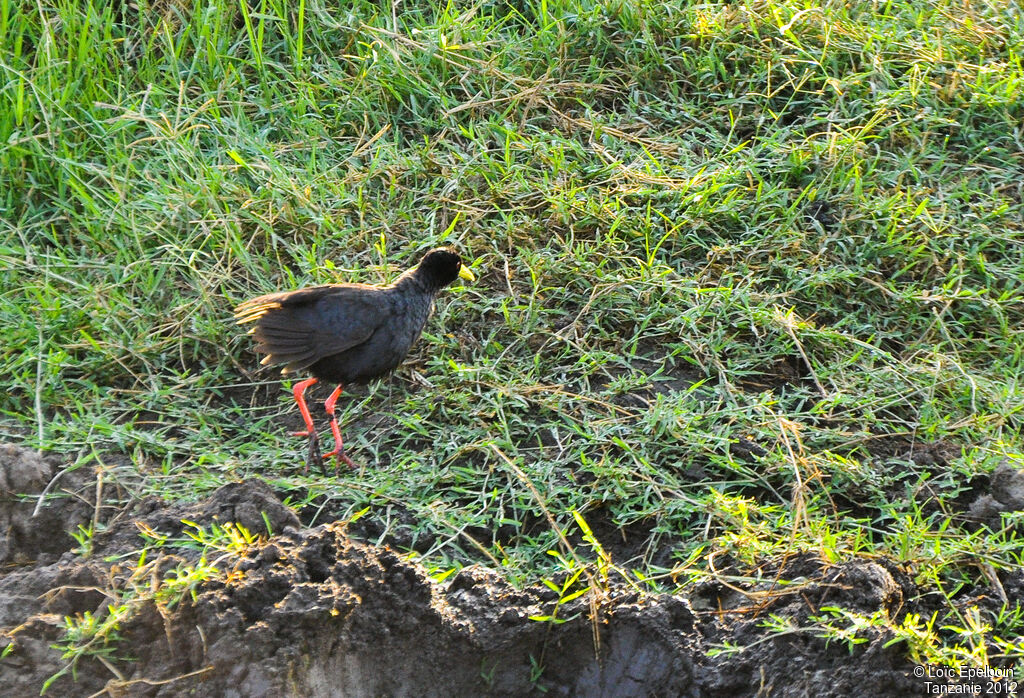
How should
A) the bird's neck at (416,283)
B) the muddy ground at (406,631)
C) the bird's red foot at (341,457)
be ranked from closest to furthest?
1. the muddy ground at (406,631)
2. the bird's red foot at (341,457)
3. the bird's neck at (416,283)

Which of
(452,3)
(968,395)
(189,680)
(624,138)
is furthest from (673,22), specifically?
(189,680)

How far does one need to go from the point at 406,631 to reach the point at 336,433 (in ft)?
3.96

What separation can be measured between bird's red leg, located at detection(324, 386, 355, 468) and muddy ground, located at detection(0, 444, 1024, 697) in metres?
0.63

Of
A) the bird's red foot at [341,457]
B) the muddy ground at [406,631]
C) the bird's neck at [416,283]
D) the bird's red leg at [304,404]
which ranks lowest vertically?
the bird's red foot at [341,457]

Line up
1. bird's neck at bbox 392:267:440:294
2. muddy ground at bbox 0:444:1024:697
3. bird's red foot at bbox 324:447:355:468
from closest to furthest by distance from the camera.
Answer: muddy ground at bbox 0:444:1024:697 < bird's red foot at bbox 324:447:355:468 < bird's neck at bbox 392:267:440:294

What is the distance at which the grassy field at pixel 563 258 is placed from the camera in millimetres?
3953

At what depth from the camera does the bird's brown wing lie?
422 cm

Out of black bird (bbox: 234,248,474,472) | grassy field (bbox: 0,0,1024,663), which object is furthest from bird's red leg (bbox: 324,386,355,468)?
grassy field (bbox: 0,0,1024,663)

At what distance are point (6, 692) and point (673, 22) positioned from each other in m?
4.83

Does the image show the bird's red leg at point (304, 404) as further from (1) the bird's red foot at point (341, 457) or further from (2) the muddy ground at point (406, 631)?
(2) the muddy ground at point (406, 631)

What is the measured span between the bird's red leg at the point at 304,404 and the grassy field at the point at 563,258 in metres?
0.11

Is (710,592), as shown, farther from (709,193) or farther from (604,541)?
(709,193)

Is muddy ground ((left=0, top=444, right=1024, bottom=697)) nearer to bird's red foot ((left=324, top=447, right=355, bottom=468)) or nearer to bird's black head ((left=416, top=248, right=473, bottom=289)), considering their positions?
bird's red foot ((left=324, top=447, right=355, bottom=468))

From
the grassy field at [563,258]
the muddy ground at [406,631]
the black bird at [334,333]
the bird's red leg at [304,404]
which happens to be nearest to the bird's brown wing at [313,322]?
the black bird at [334,333]
